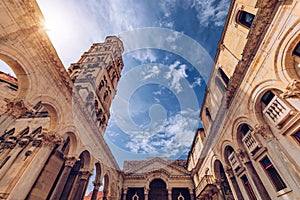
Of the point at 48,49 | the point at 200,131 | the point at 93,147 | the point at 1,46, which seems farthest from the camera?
the point at 200,131

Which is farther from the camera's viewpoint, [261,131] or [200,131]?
[200,131]

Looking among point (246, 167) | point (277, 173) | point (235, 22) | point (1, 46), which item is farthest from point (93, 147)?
point (235, 22)

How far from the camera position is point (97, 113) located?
18.0 meters

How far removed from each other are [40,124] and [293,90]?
1626cm

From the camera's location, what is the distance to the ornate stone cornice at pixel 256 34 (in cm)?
622

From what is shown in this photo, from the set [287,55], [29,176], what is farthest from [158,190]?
[287,55]

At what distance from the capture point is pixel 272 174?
7.25 m

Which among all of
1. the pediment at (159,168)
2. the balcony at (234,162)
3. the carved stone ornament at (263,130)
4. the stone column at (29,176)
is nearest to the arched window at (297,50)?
the carved stone ornament at (263,130)

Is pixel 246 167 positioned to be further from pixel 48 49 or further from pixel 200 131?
pixel 48 49

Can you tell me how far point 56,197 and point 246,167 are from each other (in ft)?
38.8

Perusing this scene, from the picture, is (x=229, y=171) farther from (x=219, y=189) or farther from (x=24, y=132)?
(x=24, y=132)

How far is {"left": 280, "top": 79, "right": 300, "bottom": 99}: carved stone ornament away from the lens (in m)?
5.35

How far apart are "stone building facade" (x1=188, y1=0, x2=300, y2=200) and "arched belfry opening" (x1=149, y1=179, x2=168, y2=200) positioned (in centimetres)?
1087

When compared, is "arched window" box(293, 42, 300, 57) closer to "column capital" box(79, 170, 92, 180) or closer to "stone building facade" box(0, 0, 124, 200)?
"stone building facade" box(0, 0, 124, 200)
